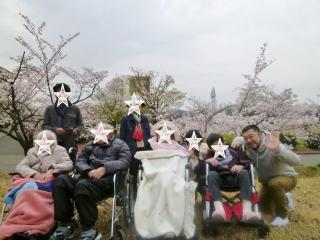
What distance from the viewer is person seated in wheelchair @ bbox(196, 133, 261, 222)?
3547mm

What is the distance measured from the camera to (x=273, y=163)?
416cm

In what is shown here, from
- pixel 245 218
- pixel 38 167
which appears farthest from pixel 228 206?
pixel 38 167

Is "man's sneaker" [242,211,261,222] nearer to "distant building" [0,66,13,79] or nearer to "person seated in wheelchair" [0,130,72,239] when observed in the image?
"person seated in wheelchair" [0,130,72,239]

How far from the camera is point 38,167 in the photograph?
3820 millimetres

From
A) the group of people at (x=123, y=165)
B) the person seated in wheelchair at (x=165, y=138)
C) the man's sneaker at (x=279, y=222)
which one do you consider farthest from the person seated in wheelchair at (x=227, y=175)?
the man's sneaker at (x=279, y=222)

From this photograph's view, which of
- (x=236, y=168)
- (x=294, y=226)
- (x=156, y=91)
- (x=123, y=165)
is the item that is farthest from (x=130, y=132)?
(x=156, y=91)

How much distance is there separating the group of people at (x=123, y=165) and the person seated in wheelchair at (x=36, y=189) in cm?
1

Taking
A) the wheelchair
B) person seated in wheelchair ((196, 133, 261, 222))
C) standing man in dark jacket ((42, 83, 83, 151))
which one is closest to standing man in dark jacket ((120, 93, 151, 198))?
standing man in dark jacket ((42, 83, 83, 151))

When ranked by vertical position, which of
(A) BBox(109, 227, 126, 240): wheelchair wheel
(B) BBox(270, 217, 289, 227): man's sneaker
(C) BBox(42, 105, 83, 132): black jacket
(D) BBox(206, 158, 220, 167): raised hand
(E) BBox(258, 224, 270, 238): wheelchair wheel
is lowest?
(B) BBox(270, 217, 289, 227): man's sneaker

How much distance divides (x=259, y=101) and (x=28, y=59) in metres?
6.54

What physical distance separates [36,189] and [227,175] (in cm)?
198

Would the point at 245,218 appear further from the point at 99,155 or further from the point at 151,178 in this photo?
the point at 99,155

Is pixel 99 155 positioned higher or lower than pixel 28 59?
lower

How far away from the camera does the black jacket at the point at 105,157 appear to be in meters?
3.60
